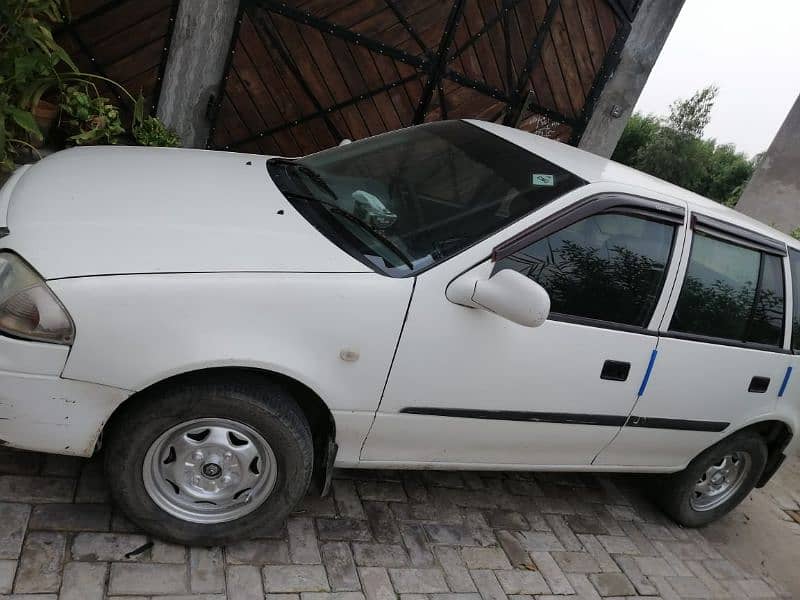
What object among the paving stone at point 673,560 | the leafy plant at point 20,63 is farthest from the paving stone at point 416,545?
the leafy plant at point 20,63

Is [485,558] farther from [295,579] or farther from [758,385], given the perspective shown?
[758,385]

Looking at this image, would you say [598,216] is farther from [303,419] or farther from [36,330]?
[36,330]

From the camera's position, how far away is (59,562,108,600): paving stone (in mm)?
2291

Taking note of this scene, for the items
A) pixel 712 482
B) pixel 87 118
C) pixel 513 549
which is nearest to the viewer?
pixel 513 549

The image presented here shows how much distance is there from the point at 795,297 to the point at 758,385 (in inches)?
22.0

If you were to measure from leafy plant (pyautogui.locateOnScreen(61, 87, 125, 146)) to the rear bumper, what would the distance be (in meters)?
2.94

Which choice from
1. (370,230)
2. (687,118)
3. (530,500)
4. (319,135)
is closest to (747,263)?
(530,500)

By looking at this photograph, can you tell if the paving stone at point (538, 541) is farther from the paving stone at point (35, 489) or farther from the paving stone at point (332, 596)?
the paving stone at point (35, 489)

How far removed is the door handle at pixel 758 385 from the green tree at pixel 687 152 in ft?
56.8

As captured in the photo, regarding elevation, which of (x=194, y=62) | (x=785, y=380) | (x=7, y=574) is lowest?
(x=7, y=574)

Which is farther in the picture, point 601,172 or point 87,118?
point 87,118

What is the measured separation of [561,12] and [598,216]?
4.60 meters

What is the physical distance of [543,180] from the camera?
118 inches

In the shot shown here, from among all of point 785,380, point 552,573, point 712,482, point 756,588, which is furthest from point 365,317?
point 756,588
